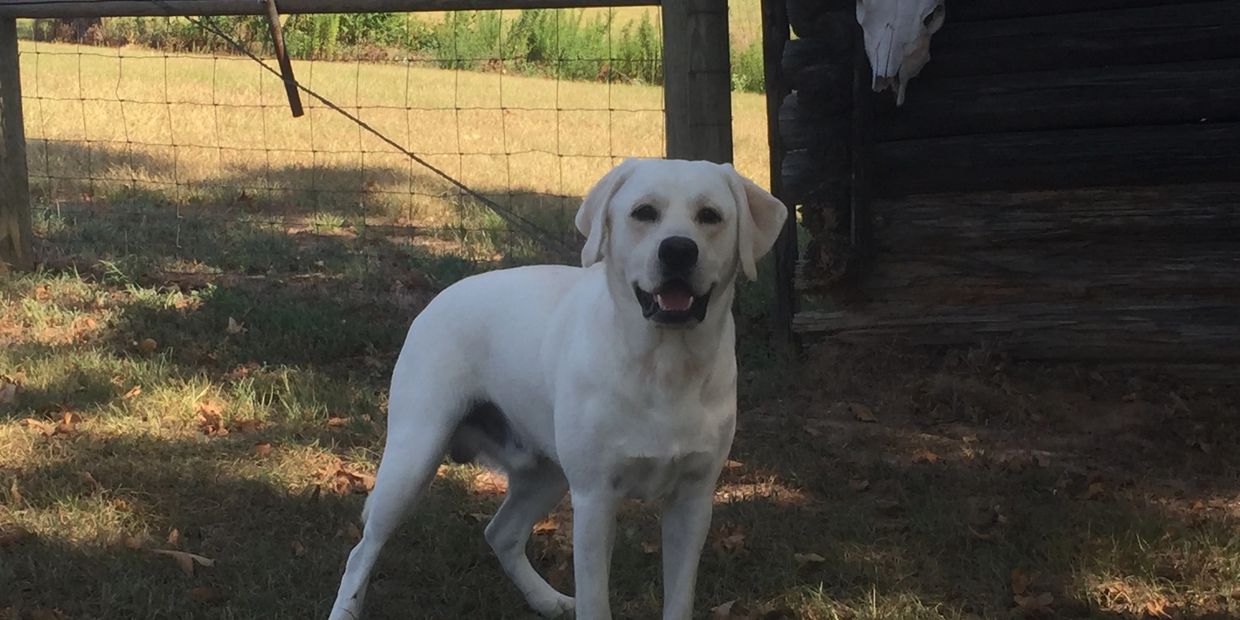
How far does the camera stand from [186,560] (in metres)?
4.12

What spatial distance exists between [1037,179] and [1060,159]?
131mm

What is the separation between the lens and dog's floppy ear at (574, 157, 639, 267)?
3.26 m

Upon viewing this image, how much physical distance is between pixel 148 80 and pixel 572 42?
7.30 meters

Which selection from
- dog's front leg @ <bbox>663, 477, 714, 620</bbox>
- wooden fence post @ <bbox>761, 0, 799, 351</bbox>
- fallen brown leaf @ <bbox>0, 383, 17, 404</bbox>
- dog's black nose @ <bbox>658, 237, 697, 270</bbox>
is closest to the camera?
dog's black nose @ <bbox>658, 237, 697, 270</bbox>

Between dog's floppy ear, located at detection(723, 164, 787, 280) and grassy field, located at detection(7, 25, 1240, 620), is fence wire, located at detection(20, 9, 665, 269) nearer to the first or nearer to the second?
grassy field, located at detection(7, 25, 1240, 620)

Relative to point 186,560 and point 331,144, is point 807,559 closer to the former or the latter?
point 186,560

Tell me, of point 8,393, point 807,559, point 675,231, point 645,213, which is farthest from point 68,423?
point 675,231

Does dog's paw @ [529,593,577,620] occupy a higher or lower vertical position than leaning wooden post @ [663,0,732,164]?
lower

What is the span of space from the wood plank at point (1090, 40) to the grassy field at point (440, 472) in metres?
1.34

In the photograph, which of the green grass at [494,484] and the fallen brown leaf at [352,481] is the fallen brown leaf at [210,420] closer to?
the green grass at [494,484]

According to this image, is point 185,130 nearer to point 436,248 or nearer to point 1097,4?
point 436,248

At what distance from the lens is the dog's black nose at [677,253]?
3.08m

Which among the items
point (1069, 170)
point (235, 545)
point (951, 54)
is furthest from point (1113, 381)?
point (235, 545)

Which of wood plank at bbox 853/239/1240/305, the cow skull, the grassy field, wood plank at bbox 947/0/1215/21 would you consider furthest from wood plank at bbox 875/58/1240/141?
the grassy field
